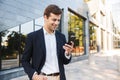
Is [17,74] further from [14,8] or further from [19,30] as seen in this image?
[14,8]

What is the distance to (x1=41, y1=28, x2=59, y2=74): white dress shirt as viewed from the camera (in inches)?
109

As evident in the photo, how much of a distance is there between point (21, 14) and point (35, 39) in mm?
10293

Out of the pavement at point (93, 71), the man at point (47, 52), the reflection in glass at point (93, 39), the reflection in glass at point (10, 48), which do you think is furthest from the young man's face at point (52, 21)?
the reflection in glass at point (93, 39)

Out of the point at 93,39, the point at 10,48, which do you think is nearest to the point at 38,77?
the point at 10,48

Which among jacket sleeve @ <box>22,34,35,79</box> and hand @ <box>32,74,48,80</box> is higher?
jacket sleeve @ <box>22,34,35,79</box>

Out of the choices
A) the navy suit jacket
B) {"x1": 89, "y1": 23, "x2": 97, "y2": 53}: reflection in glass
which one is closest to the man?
the navy suit jacket

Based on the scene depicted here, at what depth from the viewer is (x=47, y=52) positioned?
278cm

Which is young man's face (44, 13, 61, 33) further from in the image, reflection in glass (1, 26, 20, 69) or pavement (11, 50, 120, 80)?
reflection in glass (1, 26, 20, 69)

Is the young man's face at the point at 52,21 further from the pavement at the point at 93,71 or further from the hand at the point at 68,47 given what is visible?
the pavement at the point at 93,71

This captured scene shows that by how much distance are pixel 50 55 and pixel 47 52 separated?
50 mm

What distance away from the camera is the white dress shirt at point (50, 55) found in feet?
9.08

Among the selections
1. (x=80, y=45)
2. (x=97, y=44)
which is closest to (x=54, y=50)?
(x=80, y=45)

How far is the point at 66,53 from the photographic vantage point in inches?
109

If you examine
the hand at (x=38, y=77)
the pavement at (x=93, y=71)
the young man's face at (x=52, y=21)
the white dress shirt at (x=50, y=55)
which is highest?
the young man's face at (x=52, y=21)
